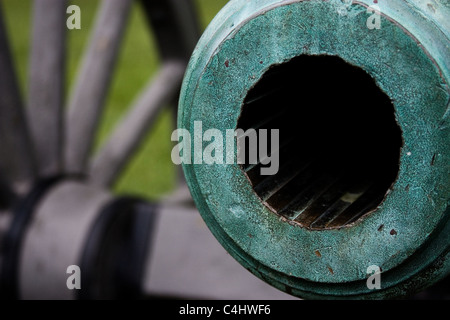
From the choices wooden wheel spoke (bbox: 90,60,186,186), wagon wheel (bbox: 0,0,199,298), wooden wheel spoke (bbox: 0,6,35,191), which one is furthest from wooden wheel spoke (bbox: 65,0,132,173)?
wooden wheel spoke (bbox: 0,6,35,191)

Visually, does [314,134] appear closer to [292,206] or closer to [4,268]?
[292,206]

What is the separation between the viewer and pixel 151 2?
2.20m

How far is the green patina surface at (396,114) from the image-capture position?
74 cm

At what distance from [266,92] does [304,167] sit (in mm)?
142

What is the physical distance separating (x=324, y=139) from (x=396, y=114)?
27 centimetres

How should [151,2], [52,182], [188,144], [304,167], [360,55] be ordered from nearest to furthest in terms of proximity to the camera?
[360,55] → [188,144] → [304,167] → [52,182] → [151,2]

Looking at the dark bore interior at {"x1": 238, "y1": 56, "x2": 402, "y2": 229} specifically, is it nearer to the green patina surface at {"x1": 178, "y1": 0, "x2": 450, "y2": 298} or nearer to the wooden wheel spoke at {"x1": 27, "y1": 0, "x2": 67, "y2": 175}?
the green patina surface at {"x1": 178, "y1": 0, "x2": 450, "y2": 298}

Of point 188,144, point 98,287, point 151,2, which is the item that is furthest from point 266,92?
point 151,2

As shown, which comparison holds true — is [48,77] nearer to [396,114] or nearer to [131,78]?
[396,114]

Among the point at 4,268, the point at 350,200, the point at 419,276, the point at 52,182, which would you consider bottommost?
the point at 419,276

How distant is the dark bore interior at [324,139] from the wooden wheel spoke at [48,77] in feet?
3.01

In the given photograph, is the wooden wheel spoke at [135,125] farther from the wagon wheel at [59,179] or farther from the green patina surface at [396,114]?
the green patina surface at [396,114]

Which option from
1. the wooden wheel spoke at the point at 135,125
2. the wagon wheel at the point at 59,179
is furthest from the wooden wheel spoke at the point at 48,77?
the wooden wheel spoke at the point at 135,125

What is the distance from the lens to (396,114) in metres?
0.75
